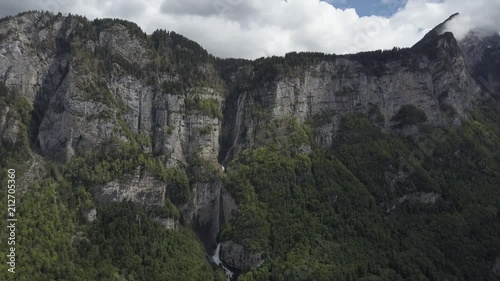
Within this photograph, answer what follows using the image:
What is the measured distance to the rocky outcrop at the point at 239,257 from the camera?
151m

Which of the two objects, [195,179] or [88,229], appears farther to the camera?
[195,179]

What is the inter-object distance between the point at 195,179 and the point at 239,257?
35964 millimetres

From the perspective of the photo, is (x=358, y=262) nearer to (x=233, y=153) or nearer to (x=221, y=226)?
(x=221, y=226)

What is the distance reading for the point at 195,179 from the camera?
177m

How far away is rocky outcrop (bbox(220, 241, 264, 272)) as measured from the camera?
151375mm

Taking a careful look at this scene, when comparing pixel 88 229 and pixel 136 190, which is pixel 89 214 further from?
pixel 136 190

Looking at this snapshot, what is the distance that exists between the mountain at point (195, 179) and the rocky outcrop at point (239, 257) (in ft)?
1.83

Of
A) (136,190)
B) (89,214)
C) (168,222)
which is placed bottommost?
(168,222)

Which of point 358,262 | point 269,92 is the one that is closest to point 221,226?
point 358,262

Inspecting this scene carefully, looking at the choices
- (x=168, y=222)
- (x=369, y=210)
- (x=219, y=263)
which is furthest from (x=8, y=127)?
(x=369, y=210)

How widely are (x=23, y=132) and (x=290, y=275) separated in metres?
92.0

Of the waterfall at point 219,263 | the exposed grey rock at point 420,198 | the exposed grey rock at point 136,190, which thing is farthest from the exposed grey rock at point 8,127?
the exposed grey rock at point 420,198

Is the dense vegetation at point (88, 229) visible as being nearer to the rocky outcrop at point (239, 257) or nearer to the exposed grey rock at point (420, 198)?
the rocky outcrop at point (239, 257)

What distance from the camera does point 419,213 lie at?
571ft
